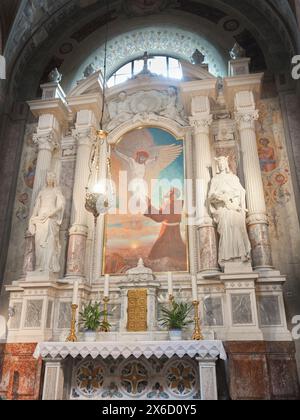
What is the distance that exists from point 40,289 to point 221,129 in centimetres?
477

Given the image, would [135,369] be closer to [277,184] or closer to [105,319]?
[105,319]

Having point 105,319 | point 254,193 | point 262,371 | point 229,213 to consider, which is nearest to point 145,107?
point 254,193

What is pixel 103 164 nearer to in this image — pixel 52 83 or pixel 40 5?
pixel 52 83

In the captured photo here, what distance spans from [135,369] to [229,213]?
2.94 m

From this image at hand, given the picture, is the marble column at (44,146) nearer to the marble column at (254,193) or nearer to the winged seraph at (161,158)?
the winged seraph at (161,158)

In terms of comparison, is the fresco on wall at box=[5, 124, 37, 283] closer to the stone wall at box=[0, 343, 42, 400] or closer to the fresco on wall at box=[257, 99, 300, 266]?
the stone wall at box=[0, 343, 42, 400]

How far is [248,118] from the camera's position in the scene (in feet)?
25.8

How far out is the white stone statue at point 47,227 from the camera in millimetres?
7117

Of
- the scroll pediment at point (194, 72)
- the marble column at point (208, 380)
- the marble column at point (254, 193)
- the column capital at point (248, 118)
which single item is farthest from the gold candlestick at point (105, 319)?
the scroll pediment at point (194, 72)

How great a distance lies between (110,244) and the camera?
7.76 m

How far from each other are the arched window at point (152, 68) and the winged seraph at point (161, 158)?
2.58 metres

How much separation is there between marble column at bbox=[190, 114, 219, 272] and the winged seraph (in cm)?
51

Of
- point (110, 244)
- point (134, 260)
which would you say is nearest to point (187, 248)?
point (134, 260)

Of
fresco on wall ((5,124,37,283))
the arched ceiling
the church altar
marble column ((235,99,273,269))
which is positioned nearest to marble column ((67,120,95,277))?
fresco on wall ((5,124,37,283))
